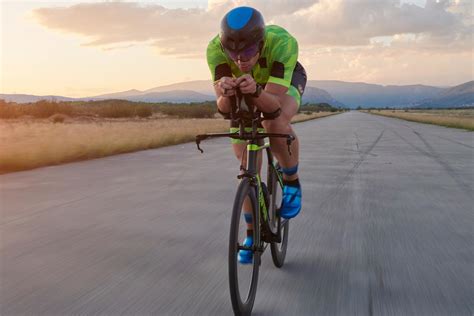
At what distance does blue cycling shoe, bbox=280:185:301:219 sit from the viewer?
4.12 m

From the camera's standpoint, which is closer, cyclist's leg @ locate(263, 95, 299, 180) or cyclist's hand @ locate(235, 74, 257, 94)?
cyclist's hand @ locate(235, 74, 257, 94)

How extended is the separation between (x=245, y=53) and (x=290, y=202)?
1.48 meters

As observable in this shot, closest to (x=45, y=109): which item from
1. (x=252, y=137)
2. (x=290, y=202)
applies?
(x=290, y=202)

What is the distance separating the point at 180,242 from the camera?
4.88m

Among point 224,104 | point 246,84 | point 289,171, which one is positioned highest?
point 246,84

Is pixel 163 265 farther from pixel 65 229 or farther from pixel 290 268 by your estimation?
pixel 65 229

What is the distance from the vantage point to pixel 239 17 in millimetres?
2953

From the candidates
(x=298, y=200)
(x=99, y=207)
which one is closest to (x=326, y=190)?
(x=99, y=207)

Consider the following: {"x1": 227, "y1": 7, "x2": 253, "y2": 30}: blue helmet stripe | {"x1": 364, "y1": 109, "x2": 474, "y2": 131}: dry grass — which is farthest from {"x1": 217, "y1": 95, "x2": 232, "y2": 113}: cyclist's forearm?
{"x1": 364, "y1": 109, "x2": 474, "y2": 131}: dry grass

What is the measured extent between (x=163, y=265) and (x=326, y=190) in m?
4.38

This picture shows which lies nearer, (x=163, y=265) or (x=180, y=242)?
(x=163, y=265)

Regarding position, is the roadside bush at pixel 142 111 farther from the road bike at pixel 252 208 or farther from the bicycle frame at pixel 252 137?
the bicycle frame at pixel 252 137

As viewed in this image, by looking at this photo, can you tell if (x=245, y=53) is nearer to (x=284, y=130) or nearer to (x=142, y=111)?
(x=284, y=130)

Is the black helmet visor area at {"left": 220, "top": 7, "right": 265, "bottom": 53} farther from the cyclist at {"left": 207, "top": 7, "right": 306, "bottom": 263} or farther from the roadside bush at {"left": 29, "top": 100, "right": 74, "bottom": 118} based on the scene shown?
the roadside bush at {"left": 29, "top": 100, "right": 74, "bottom": 118}
